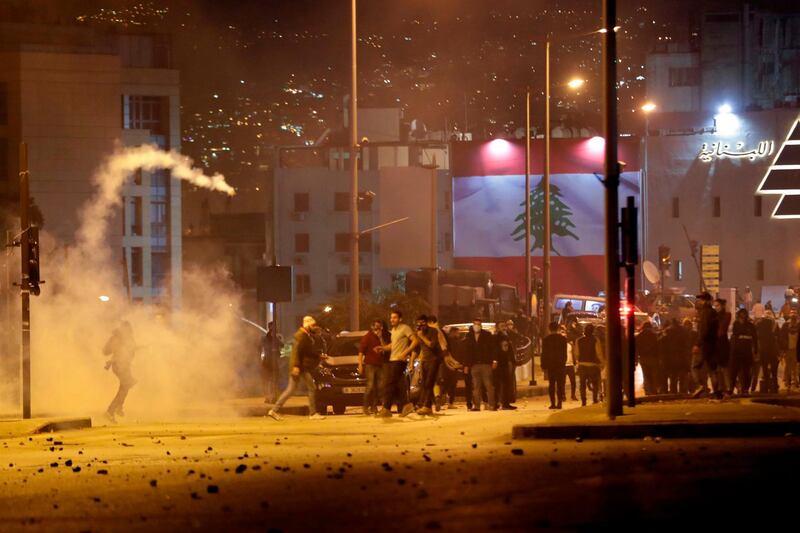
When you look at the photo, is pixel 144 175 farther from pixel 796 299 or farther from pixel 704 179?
pixel 796 299

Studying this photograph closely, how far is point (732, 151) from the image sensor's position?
8262 centimetres

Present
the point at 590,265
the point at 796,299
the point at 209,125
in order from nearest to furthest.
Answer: the point at 796,299
the point at 590,265
the point at 209,125

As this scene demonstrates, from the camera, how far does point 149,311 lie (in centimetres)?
3881

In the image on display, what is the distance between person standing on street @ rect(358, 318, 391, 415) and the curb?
662cm

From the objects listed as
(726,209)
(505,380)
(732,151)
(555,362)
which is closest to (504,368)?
(505,380)

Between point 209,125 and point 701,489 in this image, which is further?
point 209,125

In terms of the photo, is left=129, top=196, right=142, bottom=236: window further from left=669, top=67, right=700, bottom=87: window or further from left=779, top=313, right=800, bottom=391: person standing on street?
left=779, top=313, right=800, bottom=391: person standing on street

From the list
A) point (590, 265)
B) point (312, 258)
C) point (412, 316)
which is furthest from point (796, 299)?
point (312, 258)

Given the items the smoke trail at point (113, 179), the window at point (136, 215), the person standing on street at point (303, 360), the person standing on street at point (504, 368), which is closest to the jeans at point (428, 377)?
the person standing on street at point (303, 360)

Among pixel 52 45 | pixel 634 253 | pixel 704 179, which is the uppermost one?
pixel 52 45

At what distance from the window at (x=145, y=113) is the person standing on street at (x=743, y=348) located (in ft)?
217

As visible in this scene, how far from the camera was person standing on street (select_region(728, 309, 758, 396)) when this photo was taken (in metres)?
26.0

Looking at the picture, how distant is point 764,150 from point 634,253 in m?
67.0

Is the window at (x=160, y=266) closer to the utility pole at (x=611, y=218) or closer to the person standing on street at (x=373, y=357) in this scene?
the person standing on street at (x=373, y=357)
